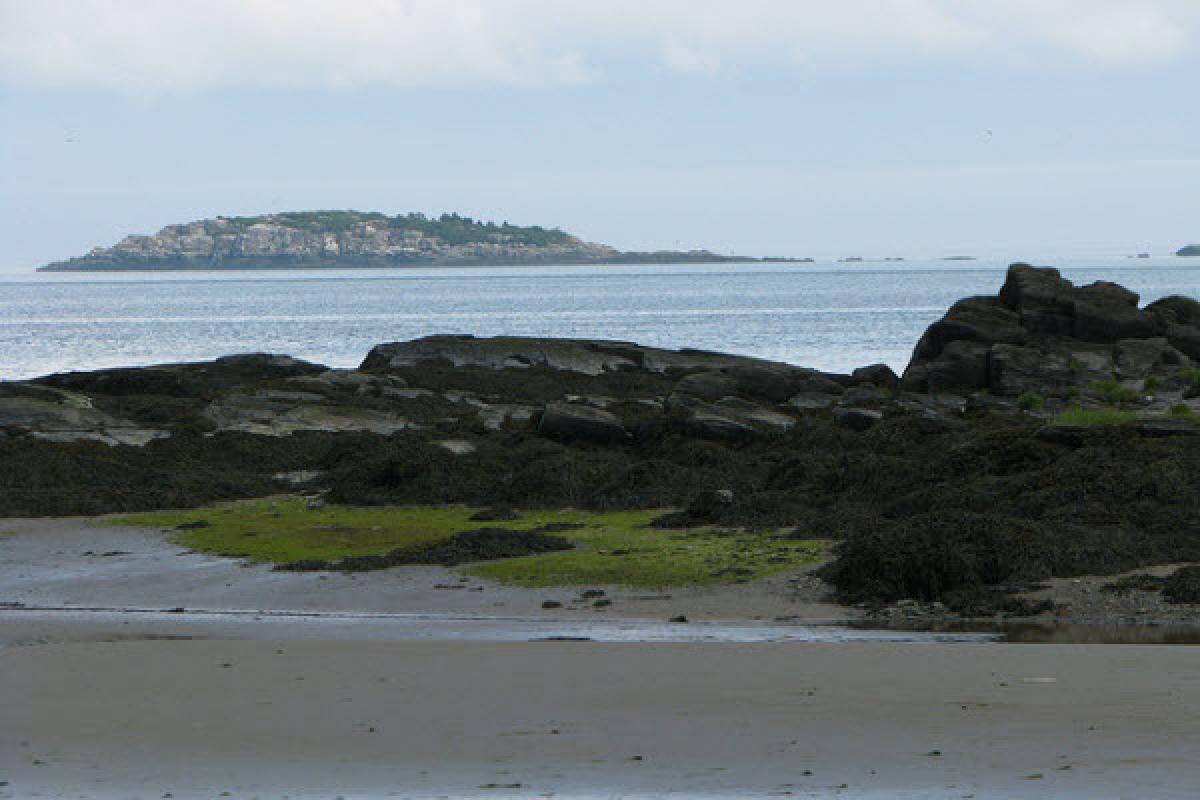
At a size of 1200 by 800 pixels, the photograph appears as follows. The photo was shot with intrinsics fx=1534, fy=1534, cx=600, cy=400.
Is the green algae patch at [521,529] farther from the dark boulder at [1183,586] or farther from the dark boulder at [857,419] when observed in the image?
the dark boulder at [857,419]

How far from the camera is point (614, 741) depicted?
32.7 feet

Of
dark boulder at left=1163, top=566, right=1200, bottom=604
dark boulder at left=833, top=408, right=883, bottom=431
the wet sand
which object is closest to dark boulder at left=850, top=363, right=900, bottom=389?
dark boulder at left=833, top=408, right=883, bottom=431

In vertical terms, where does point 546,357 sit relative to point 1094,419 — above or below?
below

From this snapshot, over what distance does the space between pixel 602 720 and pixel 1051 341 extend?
98.3 feet

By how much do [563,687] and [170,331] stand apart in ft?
333

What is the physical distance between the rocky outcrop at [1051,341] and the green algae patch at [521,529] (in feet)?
54.0

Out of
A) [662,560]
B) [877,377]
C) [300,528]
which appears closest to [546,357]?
[877,377]

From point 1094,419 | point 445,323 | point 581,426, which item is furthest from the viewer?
point 445,323

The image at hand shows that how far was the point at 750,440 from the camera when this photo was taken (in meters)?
26.0

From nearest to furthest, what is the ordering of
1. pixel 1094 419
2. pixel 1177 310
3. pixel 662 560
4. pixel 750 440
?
pixel 662 560 → pixel 1094 419 → pixel 750 440 → pixel 1177 310

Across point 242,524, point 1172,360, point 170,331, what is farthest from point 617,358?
point 170,331

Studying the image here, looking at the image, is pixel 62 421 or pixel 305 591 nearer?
pixel 305 591

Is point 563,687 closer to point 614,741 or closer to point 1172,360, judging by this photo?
point 614,741

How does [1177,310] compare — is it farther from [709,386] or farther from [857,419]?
[857,419]
